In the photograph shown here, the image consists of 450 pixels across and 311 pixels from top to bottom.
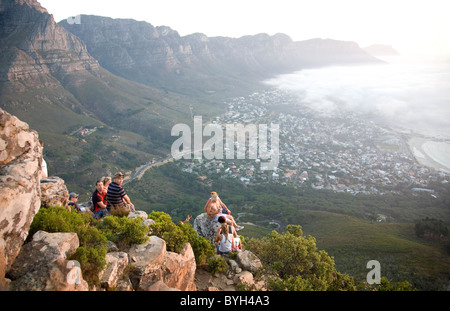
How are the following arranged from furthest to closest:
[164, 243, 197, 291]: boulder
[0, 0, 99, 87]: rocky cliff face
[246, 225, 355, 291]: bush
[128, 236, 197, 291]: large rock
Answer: [0, 0, 99, 87]: rocky cliff face < [246, 225, 355, 291]: bush < [164, 243, 197, 291]: boulder < [128, 236, 197, 291]: large rock

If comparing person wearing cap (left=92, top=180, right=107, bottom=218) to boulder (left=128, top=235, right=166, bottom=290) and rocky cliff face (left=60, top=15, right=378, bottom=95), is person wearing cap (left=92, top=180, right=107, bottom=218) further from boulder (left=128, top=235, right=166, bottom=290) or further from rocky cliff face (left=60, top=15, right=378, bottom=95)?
rocky cliff face (left=60, top=15, right=378, bottom=95)

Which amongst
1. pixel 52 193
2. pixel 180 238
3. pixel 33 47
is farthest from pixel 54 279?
pixel 33 47

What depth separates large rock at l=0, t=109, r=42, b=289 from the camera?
4.47 metres

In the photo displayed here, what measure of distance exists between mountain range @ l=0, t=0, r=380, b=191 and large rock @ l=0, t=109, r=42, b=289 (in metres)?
35.2

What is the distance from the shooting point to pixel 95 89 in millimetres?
75250

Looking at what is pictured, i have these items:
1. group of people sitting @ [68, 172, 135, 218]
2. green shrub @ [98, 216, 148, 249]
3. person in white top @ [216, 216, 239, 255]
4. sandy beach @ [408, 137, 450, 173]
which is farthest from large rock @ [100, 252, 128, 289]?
sandy beach @ [408, 137, 450, 173]

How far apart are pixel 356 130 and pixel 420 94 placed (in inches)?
3108

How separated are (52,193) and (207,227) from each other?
503 centimetres

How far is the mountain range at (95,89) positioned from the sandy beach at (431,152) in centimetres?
6200

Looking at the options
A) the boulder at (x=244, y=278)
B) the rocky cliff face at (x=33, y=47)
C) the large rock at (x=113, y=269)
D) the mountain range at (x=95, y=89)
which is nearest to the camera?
the large rock at (x=113, y=269)

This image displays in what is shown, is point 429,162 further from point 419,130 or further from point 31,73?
point 31,73

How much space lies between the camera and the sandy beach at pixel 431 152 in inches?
2467

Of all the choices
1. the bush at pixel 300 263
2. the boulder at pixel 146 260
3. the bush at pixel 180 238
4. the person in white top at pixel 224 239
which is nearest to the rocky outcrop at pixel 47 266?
the boulder at pixel 146 260

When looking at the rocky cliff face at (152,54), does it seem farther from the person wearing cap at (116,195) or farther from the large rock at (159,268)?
the large rock at (159,268)
